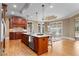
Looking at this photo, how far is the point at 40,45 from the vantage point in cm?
304

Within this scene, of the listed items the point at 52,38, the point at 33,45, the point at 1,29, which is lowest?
the point at 33,45

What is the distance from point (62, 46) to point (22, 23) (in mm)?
1104

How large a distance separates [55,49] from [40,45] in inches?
18.3

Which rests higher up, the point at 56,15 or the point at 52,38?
the point at 56,15

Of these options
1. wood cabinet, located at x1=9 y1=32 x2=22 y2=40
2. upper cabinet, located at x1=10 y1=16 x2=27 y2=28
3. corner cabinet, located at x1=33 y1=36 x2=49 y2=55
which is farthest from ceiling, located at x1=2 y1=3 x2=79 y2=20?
corner cabinet, located at x1=33 y1=36 x2=49 y2=55

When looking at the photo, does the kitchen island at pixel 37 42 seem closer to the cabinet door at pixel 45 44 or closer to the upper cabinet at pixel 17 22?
the cabinet door at pixel 45 44

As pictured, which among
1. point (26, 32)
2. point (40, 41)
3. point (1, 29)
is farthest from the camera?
point (40, 41)

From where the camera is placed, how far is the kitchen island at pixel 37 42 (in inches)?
111

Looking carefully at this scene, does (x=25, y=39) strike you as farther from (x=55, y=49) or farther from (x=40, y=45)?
(x=55, y=49)

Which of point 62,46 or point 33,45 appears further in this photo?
point 33,45

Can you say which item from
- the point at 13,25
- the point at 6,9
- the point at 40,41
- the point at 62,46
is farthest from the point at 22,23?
the point at 62,46

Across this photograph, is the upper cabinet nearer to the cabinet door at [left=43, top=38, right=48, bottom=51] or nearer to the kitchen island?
the kitchen island

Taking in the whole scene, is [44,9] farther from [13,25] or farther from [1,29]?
[1,29]

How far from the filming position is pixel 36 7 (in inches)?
106
